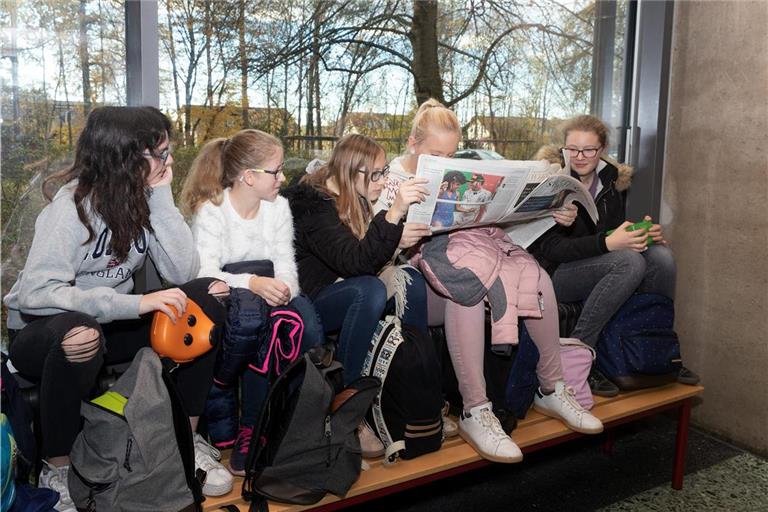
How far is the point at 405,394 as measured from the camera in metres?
1.96

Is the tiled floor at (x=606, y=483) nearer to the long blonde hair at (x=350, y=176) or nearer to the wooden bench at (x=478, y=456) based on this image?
the wooden bench at (x=478, y=456)

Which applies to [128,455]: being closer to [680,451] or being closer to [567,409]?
[567,409]

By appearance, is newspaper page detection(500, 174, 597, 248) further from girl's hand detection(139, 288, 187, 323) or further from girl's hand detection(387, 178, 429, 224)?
girl's hand detection(139, 288, 187, 323)

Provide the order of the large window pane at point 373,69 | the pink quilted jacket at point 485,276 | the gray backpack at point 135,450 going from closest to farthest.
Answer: the gray backpack at point 135,450 < the pink quilted jacket at point 485,276 < the large window pane at point 373,69

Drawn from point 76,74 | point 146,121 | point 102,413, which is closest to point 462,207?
point 146,121

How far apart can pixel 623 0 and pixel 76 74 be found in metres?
2.45

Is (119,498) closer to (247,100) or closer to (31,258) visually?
(31,258)

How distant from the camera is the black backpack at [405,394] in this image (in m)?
1.96

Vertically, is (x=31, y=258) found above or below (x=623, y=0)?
below

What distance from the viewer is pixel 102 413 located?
1530 millimetres

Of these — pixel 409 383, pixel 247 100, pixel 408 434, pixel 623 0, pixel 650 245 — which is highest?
pixel 623 0

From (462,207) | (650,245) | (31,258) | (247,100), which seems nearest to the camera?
(31,258)

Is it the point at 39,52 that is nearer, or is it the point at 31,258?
the point at 31,258

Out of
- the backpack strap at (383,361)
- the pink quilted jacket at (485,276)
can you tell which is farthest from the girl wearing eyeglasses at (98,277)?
the pink quilted jacket at (485,276)
